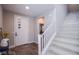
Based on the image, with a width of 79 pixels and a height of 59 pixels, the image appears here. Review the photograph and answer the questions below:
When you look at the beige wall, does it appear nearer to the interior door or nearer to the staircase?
the interior door

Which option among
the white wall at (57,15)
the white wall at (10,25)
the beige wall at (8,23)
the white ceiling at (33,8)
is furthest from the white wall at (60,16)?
the beige wall at (8,23)

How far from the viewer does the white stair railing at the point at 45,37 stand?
190 cm

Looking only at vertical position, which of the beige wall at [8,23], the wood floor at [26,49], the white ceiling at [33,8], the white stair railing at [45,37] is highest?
the white ceiling at [33,8]

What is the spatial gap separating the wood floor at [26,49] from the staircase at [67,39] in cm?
19

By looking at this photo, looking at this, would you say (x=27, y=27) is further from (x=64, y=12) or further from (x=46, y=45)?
(x=64, y=12)

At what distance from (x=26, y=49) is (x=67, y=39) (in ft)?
2.17

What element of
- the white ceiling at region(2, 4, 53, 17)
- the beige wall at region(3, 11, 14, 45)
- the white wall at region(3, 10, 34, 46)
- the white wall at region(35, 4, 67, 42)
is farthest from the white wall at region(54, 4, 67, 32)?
the beige wall at region(3, 11, 14, 45)

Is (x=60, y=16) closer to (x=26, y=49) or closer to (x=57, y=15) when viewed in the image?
(x=57, y=15)

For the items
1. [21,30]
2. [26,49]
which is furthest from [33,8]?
[26,49]

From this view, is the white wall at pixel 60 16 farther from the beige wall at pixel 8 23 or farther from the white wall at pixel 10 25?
the beige wall at pixel 8 23

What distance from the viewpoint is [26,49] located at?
1.90 metres

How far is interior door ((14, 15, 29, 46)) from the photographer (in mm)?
1896

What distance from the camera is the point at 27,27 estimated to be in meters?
1.93
